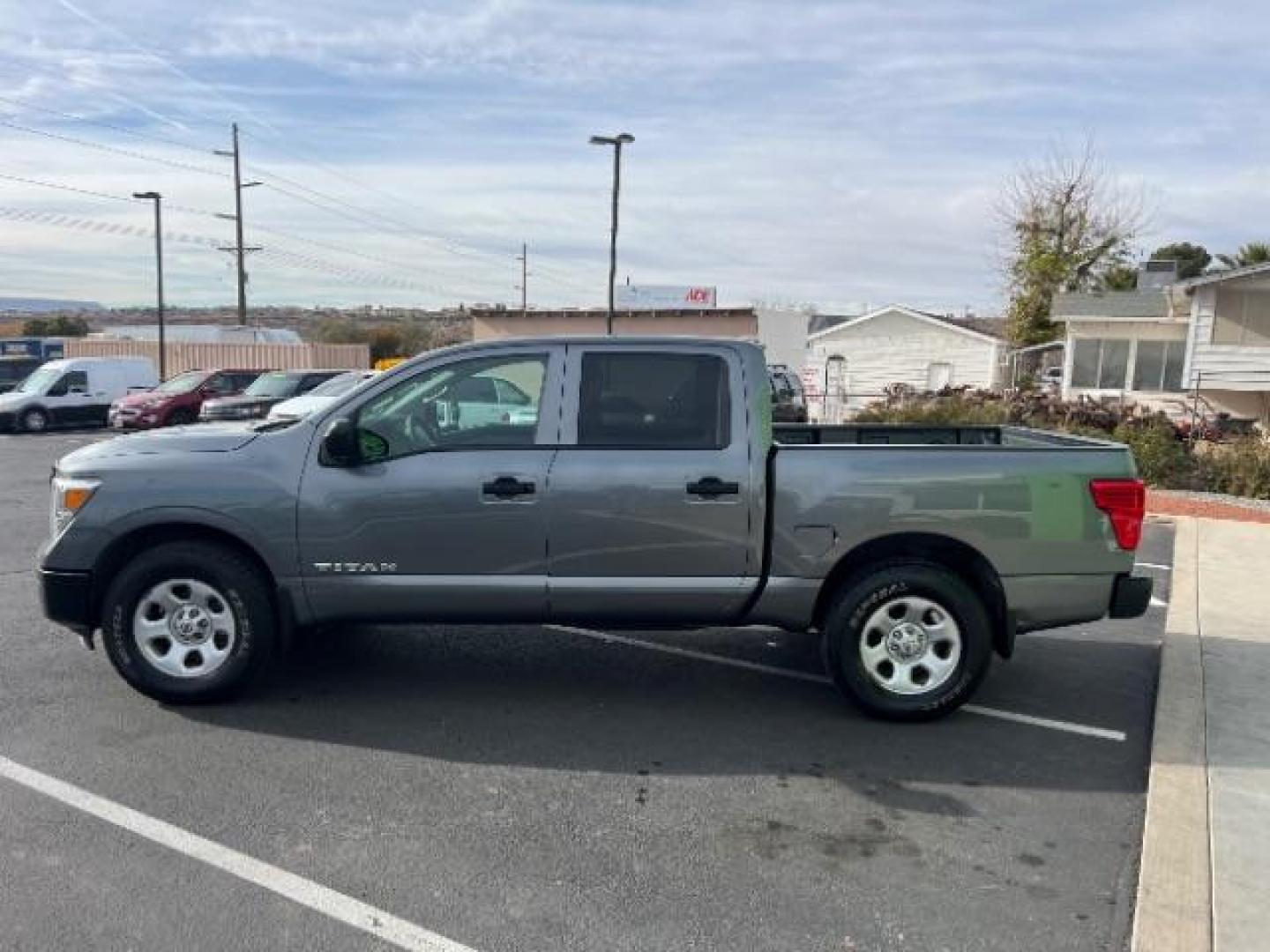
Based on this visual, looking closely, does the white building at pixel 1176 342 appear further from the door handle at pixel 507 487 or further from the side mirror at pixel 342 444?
the side mirror at pixel 342 444

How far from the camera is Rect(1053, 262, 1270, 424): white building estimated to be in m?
22.7

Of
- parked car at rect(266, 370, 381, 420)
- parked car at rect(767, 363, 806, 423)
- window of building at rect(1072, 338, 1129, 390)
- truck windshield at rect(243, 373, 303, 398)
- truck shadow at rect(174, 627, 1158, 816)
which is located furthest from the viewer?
window of building at rect(1072, 338, 1129, 390)

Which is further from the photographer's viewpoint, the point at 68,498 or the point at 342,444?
the point at 68,498

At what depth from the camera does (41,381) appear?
2395cm

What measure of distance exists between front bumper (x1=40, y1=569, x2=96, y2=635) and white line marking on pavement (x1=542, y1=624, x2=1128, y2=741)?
2258 millimetres

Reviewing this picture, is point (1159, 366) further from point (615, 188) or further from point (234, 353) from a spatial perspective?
point (234, 353)

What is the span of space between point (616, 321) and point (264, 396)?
2115 cm

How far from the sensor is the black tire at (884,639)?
4.68 m

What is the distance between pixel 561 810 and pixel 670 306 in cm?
3958

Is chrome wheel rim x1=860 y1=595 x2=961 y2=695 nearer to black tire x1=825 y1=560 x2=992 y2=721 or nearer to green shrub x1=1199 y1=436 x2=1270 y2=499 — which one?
black tire x1=825 y1=560 x2=992 y2=721

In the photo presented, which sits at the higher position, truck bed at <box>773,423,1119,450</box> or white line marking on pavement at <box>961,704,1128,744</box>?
truck bed at <box>773,423,1119,450</box>

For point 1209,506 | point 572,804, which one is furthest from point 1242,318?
point 572,804

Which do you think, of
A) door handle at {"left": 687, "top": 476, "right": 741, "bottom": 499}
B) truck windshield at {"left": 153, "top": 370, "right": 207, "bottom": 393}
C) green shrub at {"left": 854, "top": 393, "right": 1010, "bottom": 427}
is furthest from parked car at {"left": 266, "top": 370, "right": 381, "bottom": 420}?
door handle at {"left": 687, "top": 476, "right": 741, "bottom": 499}

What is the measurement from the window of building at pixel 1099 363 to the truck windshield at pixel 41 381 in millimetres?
27106
